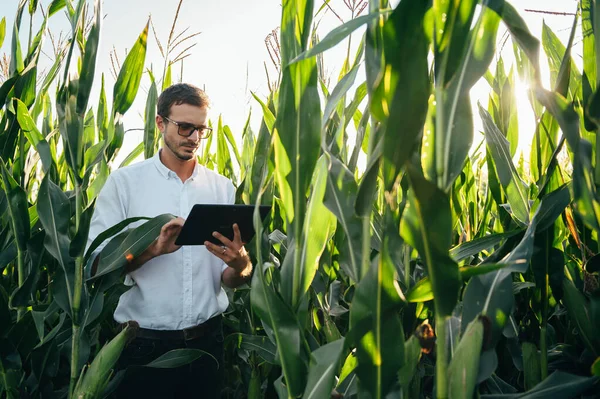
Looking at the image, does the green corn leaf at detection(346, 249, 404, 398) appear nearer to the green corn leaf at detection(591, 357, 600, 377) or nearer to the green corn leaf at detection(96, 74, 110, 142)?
the green corn leaf at detection(591, 357, 600, 377)

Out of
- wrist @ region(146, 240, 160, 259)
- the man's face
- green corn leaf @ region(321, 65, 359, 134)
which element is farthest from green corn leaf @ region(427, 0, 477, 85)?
the man's face

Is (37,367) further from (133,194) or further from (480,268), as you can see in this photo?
(480,268)

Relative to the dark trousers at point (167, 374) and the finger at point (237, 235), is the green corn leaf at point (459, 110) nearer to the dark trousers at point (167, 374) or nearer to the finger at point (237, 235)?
the finger at point (237, 235)

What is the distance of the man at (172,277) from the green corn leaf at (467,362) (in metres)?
0.92

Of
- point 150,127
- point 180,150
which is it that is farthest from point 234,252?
point 150,127

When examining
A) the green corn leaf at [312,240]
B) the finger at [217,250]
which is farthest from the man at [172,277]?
the green corn leaf at [312,240]

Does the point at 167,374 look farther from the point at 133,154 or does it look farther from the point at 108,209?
the point at 133,154

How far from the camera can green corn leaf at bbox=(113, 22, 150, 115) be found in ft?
5.19

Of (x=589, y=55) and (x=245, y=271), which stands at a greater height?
(x=589, y=55)

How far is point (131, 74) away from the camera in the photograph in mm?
1599

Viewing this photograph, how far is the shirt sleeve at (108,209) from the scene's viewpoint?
5.42 ft

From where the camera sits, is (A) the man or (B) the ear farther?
(B) the ear

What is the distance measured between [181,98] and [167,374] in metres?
0.90

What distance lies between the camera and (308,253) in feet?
2.88
